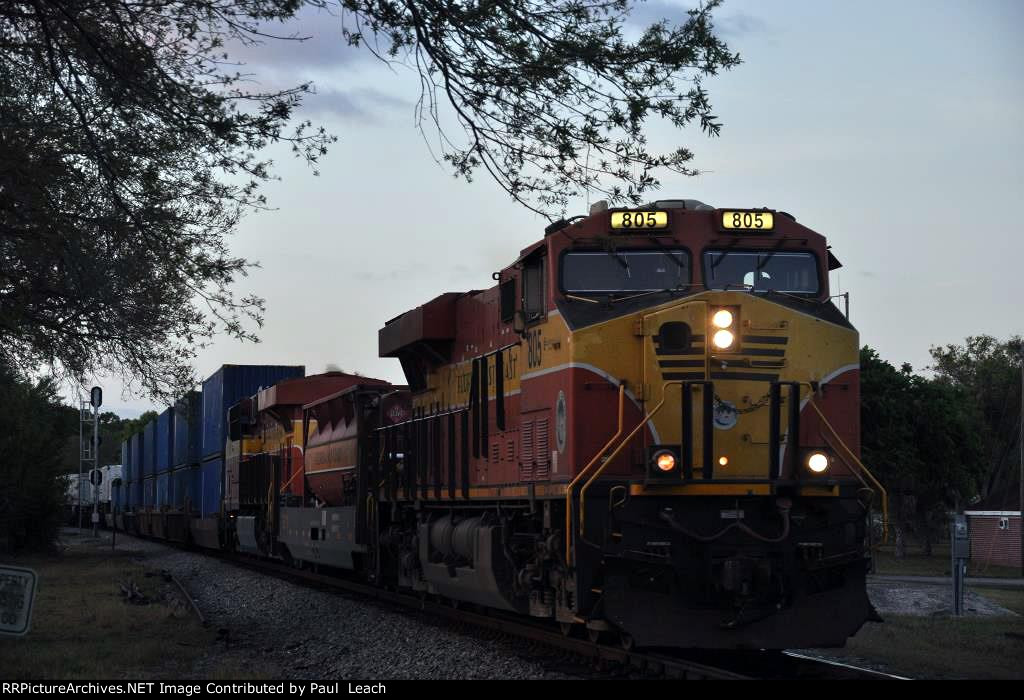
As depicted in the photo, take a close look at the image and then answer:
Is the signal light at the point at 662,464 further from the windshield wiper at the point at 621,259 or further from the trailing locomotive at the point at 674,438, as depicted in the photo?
the windshield wiper at the point at 621,259

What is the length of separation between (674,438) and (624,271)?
1985 millimetres

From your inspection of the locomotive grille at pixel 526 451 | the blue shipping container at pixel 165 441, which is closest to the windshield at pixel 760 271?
the locomotive grille at pixel 526 451

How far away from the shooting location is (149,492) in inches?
1949

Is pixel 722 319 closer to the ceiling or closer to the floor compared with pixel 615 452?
closer to the ceiling

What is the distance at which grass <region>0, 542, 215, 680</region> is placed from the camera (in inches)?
490

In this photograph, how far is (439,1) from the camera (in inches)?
401

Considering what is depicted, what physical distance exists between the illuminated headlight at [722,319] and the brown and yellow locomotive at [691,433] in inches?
0.5

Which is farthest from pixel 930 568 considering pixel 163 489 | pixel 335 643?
pixel 335 643

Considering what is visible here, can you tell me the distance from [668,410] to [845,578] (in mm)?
2363

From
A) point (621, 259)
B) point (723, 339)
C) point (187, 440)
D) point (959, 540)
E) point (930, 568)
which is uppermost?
point (621, 259)

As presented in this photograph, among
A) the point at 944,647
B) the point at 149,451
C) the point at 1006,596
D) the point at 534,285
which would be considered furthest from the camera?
the point at 149,451

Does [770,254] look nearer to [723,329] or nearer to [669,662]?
[723,329]

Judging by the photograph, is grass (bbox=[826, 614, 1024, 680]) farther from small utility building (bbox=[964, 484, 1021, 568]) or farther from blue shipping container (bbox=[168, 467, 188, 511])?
small utility building (bbox=[964, 484, 1021, 568])

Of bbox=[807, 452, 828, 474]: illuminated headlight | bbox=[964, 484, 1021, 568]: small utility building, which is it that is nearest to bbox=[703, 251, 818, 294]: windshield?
bbox=[807, 452, 828, 474]: illuminated headlight
